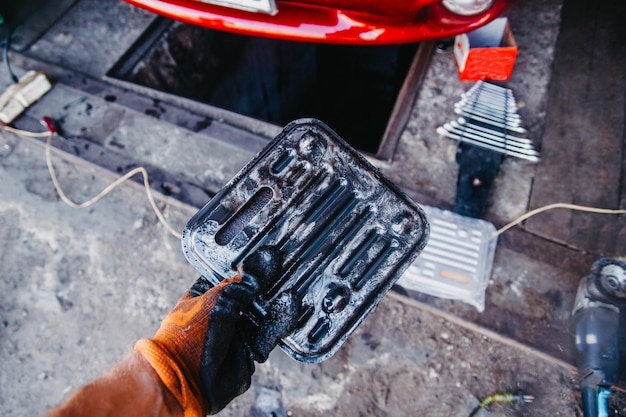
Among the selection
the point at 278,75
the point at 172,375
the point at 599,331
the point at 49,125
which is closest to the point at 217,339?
the point at 172,375

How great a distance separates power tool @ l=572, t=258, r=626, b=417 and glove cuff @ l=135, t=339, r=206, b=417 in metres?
1.33

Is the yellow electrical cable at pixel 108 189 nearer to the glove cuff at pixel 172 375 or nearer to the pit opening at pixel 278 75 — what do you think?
the pit opening at pixel 278 75

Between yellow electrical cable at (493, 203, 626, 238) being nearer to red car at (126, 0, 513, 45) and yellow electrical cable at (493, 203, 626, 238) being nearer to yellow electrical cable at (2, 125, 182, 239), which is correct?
red car at (126, 0, 513, 45)

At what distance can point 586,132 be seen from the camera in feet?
6.84

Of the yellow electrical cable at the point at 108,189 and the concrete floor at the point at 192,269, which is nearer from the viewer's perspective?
the concrete floor at the point at 192,269

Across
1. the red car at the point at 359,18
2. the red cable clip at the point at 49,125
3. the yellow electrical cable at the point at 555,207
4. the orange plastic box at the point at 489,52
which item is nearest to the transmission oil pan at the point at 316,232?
the red car at the point at 359,18

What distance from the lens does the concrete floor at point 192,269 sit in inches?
64.7

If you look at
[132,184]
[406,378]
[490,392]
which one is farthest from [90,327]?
[490,392]

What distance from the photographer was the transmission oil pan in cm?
140

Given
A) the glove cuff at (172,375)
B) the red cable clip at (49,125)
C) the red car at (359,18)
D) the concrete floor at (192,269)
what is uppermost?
the red car at (359,18)

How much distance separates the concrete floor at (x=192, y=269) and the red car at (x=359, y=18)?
1.72 ft

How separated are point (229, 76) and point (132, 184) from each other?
4.05 ft

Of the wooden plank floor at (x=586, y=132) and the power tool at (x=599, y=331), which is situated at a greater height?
the wooden plank floor at (x=586, y=132)

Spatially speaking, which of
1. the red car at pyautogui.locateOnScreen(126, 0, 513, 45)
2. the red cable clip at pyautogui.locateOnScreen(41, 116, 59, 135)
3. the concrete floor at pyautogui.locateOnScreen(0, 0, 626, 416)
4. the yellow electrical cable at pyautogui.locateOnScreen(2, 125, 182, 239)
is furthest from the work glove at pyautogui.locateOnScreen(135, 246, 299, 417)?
the red cable clip at pyautogui.locateOnScreen(41, 116, 59, 135)
